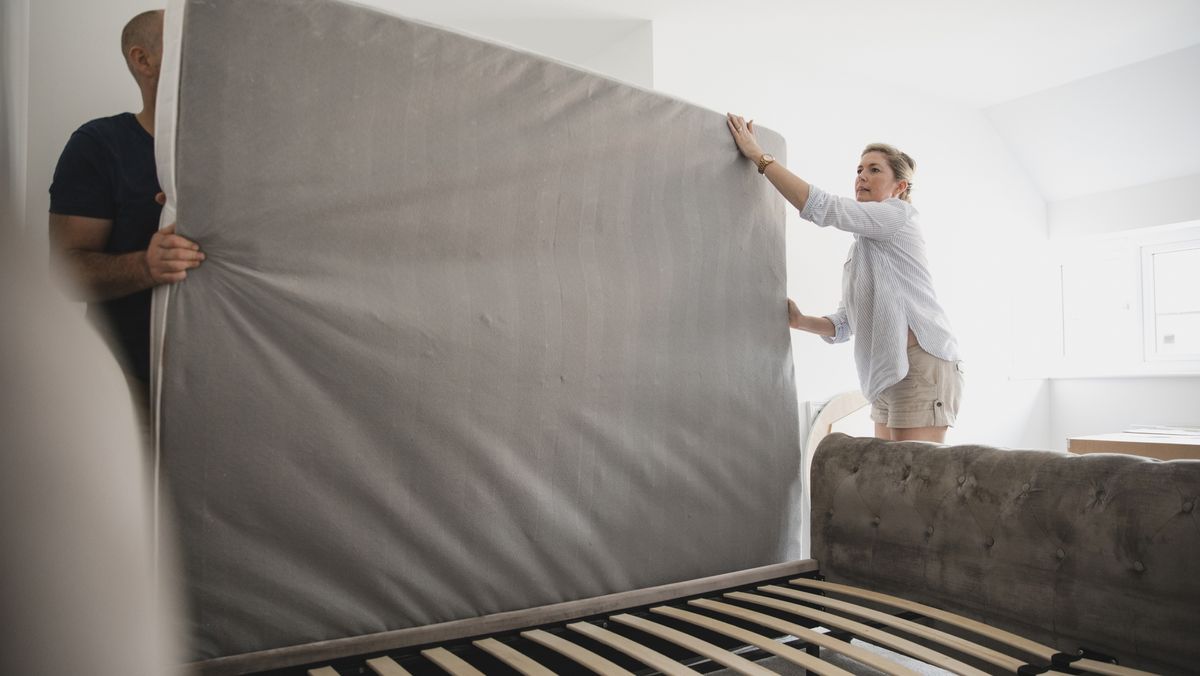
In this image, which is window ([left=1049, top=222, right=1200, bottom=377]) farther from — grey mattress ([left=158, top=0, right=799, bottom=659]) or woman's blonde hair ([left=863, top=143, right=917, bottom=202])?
grey mattress ([left=158, top=0, right=799, bottom=659])

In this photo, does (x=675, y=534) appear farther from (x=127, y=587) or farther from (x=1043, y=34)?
(x=1043, y=34)

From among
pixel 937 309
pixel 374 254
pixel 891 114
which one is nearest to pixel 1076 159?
pixel 891 114

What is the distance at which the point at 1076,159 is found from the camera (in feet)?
15.2

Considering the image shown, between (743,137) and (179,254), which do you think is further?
(743,137)

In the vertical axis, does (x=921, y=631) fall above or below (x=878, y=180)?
below

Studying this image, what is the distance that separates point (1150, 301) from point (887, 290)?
3.66 meters

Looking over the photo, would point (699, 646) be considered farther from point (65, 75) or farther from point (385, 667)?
point (65, 75)

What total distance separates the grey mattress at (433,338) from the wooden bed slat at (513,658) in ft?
0.39

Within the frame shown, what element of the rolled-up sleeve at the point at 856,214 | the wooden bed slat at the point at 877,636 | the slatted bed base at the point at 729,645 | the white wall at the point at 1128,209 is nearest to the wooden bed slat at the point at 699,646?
the slatted bed base at the point at 729,645

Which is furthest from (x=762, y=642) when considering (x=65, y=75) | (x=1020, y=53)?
(x=1020, y=53)

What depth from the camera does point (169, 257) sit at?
1187 millimetres

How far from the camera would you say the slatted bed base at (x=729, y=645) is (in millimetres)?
1240

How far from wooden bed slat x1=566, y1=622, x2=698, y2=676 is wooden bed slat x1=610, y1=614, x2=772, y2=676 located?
4cm

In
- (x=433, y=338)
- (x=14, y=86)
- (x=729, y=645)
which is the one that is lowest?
(x=729, y=645)
